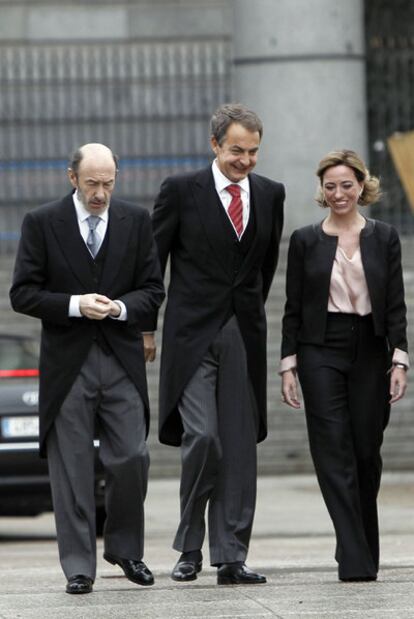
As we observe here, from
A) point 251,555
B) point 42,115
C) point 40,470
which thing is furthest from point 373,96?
point 251,555

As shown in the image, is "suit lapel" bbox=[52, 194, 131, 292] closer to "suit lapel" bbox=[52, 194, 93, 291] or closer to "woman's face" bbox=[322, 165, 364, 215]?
"suit lapel" bbox=[52, 194, 93, 291]

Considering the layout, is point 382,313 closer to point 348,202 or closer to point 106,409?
point 348,202

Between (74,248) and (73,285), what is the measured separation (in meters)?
0.15

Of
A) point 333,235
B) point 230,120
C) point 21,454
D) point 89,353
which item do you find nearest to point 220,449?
point 89,353

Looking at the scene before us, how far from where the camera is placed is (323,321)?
797 centimetres

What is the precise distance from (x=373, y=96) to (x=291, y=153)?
124 centimetres

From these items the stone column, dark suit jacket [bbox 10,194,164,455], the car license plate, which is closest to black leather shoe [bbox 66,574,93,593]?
dark suit jacket [bbox 10,194,164,455]

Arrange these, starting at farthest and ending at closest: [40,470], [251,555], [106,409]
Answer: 1. [40,470]
2. [251,555]
3. [106,409]

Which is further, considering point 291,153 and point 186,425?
point 291,153

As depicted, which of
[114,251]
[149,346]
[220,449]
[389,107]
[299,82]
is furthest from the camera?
[389,107]

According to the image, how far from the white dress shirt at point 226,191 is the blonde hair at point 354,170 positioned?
31cm

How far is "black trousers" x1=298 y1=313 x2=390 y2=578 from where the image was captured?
7.95 metres

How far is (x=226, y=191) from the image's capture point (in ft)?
26.2

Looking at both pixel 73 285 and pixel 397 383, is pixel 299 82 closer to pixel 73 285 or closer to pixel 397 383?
pixel 397 383
